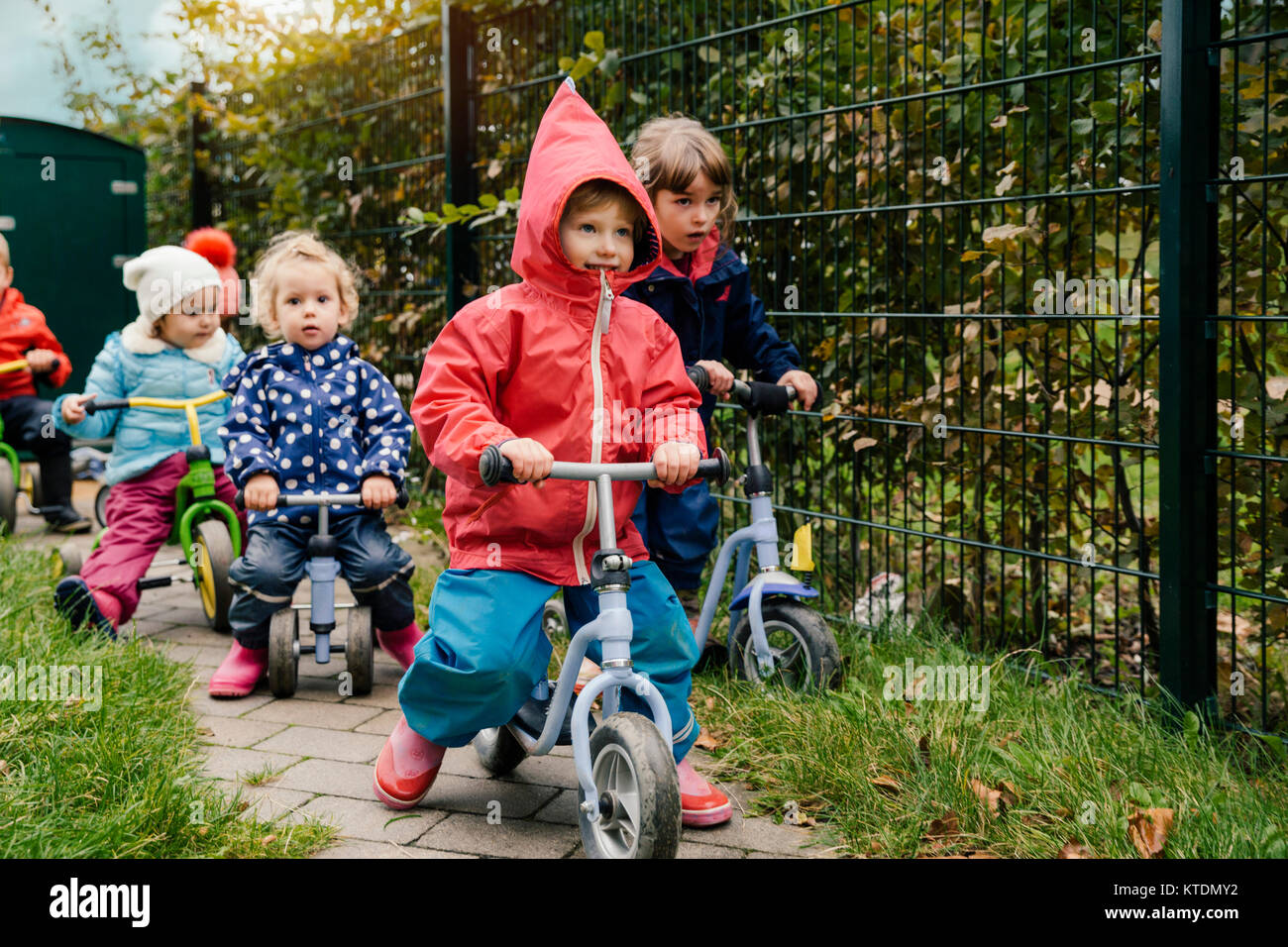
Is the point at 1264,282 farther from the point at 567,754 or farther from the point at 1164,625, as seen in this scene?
the point at 567,754

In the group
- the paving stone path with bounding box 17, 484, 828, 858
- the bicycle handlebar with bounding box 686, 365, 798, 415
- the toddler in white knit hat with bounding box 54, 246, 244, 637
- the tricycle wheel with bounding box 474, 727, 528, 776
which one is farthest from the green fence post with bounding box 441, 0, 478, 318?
the tricycle wheel with bounding box 474, 727, 528, 776

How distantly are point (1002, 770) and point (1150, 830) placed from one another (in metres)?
0.41

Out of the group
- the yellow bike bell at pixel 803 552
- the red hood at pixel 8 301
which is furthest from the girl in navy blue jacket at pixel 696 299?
the red hood at pixel 8 301

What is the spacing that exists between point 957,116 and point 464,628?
249cm

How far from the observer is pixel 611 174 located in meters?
2.64

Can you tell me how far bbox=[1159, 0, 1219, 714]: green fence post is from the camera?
321cm

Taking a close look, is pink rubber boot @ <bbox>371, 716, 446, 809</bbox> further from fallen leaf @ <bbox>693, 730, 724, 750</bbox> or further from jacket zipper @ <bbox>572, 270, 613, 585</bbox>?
fallen leaf @ <bbox>693, 730, 724, 750</bbox>

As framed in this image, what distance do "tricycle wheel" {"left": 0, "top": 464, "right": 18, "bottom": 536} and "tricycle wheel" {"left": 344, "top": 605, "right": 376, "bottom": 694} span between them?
10.9ft

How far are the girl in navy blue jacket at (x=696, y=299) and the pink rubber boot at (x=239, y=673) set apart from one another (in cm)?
136

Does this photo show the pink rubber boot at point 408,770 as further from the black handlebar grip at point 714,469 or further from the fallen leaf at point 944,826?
the fallen leaf at point 944,826

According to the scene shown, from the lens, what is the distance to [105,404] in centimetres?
464

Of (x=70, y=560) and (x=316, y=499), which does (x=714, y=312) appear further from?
(x=70, y=560)

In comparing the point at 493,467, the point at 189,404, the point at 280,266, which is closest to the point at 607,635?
the point at 493,467

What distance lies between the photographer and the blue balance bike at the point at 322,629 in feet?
12.8
